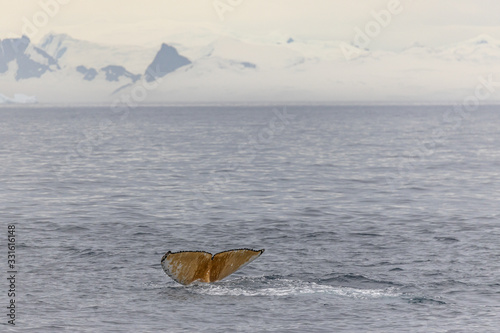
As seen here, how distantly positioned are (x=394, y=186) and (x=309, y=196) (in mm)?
8717

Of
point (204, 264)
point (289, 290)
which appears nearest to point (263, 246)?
point (204, 264)

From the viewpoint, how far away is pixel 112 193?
46.5m

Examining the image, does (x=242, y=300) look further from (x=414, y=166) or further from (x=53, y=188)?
(x=414, y=166)

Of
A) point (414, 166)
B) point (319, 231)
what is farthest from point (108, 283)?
point (414, 166)

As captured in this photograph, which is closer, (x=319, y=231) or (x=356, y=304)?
(x=356, y=304)

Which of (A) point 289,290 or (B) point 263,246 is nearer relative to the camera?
(A) point 289,290

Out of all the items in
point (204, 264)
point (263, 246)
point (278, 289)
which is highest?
point (204, 264)

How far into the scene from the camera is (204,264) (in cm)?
2255

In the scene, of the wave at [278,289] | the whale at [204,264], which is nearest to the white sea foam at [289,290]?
the wave at [278,289]

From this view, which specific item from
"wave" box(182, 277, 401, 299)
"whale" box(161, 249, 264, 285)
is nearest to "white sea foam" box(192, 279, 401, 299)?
"wave" box(182, 277, 401, 299)

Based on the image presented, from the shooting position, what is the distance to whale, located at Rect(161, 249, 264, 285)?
2222 cm

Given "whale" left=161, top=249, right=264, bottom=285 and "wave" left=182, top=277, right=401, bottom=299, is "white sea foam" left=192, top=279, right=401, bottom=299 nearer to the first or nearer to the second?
"wave" left=182, top=277, right=401, bottom=299

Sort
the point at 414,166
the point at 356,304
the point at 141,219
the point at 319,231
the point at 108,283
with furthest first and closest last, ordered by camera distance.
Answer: the point at 414,166, the point at 141,219, the point at 319,231, the point at 108,283, the point at 356,304

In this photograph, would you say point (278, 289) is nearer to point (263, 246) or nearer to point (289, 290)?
point (289, 290)
